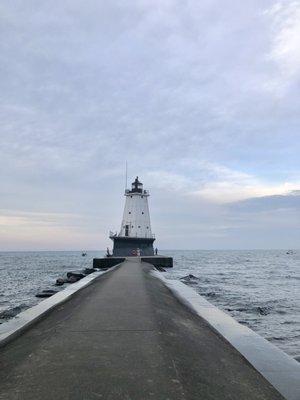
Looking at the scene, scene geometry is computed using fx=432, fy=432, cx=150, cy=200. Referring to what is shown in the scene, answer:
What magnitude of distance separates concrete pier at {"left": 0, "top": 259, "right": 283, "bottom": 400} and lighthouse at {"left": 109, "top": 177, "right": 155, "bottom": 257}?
39.8 metres

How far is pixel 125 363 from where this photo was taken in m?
5.61

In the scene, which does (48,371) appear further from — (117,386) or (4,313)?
(4,313)

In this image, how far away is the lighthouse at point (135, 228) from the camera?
49.2 m

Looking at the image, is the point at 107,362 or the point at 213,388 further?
the point at 107,362

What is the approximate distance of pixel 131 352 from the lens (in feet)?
20.3

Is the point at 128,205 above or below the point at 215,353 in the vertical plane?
above

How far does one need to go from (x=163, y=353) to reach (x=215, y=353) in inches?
56.3

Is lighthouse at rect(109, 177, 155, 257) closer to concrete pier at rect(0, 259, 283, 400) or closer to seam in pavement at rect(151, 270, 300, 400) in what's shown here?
seam in pavement at rect(151, 270, 300, 400)

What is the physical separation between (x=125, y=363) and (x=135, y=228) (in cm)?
4630

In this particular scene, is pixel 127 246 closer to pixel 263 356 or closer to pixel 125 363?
pixel 263 356

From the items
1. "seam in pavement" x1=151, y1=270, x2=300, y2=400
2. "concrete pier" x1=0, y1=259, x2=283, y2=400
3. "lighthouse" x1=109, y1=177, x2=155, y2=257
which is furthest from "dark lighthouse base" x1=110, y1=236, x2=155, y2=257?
"concrete pier" x1=0, y1=259, x2=283, y2=400

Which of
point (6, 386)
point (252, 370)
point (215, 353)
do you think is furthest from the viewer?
point (215, 353)

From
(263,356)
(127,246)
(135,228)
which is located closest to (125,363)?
(263,356)

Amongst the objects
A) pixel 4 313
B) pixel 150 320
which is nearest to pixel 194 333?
pixel 150 320
